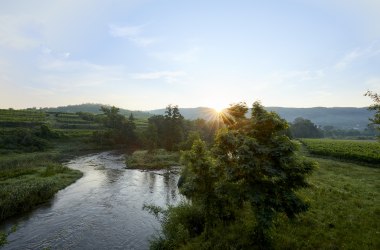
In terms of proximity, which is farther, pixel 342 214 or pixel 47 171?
pixel 47 171

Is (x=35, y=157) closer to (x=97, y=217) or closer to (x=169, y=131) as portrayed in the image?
(x=169, y=131)

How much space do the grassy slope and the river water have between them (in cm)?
1155

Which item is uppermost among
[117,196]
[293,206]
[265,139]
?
[265,139]

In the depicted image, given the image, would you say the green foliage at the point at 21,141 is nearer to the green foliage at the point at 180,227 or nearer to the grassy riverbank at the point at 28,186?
the grassy riverbank at the point at 28,186

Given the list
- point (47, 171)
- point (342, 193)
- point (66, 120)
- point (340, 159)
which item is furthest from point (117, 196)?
point (66, 120)

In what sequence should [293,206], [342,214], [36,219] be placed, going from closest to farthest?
1. [293,206]
2. [342,214]
3. [36,219]

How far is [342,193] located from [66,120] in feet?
461

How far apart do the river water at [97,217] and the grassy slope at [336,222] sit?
11.5 meters

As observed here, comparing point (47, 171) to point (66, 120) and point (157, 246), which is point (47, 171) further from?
Answer: point (66, 120)

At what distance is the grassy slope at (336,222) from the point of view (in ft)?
58.9

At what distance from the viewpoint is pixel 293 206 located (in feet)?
58.0

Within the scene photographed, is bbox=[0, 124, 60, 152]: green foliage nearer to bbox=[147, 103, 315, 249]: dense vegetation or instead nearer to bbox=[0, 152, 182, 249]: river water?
bbox=[0, 152, 182, 249]: river water

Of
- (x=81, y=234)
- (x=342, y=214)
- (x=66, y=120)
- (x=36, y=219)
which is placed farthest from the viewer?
(x=66, y=120)

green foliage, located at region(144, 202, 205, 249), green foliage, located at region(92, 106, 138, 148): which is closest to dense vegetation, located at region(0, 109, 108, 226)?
green foliage, located at region(92, 106, 138, 148)
